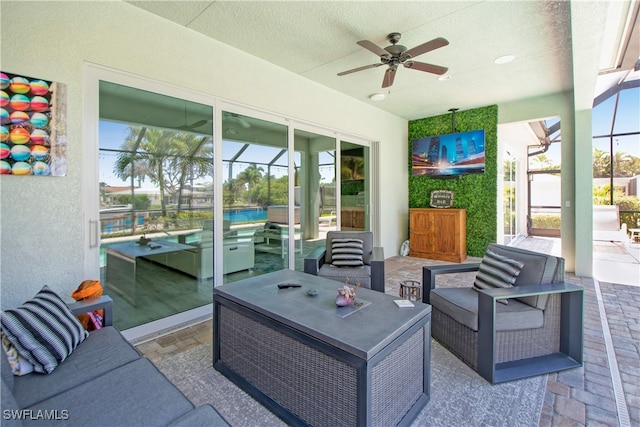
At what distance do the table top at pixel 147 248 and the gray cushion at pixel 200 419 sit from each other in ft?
7.16

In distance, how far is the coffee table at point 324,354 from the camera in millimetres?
1456

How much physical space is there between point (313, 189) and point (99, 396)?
386 cm

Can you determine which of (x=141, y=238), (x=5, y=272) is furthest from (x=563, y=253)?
(x=5, y=272)

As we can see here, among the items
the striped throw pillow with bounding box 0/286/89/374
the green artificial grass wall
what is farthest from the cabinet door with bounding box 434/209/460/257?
the striped throw pillow with bounding box 0/286/89/374

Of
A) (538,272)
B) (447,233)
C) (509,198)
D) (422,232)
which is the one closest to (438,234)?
(447,233)

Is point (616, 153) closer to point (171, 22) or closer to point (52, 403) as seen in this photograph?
point (171, 22)

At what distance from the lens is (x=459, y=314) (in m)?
2.29

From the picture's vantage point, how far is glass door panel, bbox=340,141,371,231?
18.1ft

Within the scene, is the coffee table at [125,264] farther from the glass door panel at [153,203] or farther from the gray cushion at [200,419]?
the gray cushion at [200,419]

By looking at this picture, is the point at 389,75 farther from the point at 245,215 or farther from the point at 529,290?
the point at 529,290

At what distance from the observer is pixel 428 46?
9.15ft

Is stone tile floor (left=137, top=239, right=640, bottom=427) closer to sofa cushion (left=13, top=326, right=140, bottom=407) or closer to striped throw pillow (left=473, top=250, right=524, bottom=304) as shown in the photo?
striped throw pillow (left=473, top=250, right=524, bottom=304)

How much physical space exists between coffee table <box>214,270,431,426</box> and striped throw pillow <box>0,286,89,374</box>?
0.87m

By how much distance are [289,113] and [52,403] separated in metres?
3.70
